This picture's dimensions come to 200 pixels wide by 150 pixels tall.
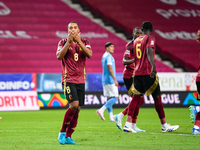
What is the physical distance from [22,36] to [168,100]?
9172 millimetres

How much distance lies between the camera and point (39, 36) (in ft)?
67.9

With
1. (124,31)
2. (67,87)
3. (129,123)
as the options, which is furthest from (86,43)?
(124,31)

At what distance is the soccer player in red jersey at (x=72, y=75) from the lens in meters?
5.61

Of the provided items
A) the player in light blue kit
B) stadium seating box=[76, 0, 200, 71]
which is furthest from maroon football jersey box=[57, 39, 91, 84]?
stadium seating box=[76, 0, 200, 71]

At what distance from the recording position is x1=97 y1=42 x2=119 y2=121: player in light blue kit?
34.3ft

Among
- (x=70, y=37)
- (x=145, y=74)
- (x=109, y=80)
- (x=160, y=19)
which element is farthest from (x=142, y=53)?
(x=160, y=19)

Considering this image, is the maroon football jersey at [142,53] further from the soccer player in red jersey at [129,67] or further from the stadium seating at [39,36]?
the stadium seating at [39,36]

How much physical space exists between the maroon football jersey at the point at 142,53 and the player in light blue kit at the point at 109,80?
3179 millimetres

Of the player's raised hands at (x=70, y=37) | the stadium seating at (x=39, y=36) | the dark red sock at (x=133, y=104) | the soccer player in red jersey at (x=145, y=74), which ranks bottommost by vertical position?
the stadium seating at (x=39, y=36)

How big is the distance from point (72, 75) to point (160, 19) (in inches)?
699

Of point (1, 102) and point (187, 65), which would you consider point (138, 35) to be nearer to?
point (1, 102)

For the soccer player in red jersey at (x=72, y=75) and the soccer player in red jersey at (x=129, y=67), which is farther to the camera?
the soccer player in red jersey at (x=129, y=67)

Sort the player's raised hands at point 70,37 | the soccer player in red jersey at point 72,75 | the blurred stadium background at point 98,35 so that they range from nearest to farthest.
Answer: the player's raised hands at point 70,37 → the soccer player in red jersey at point 72,75 → the blurred stadium background at point 98,35

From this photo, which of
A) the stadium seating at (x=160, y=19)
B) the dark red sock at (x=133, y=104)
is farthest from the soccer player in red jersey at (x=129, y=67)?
the stadium seating at (x=160, y=19)
